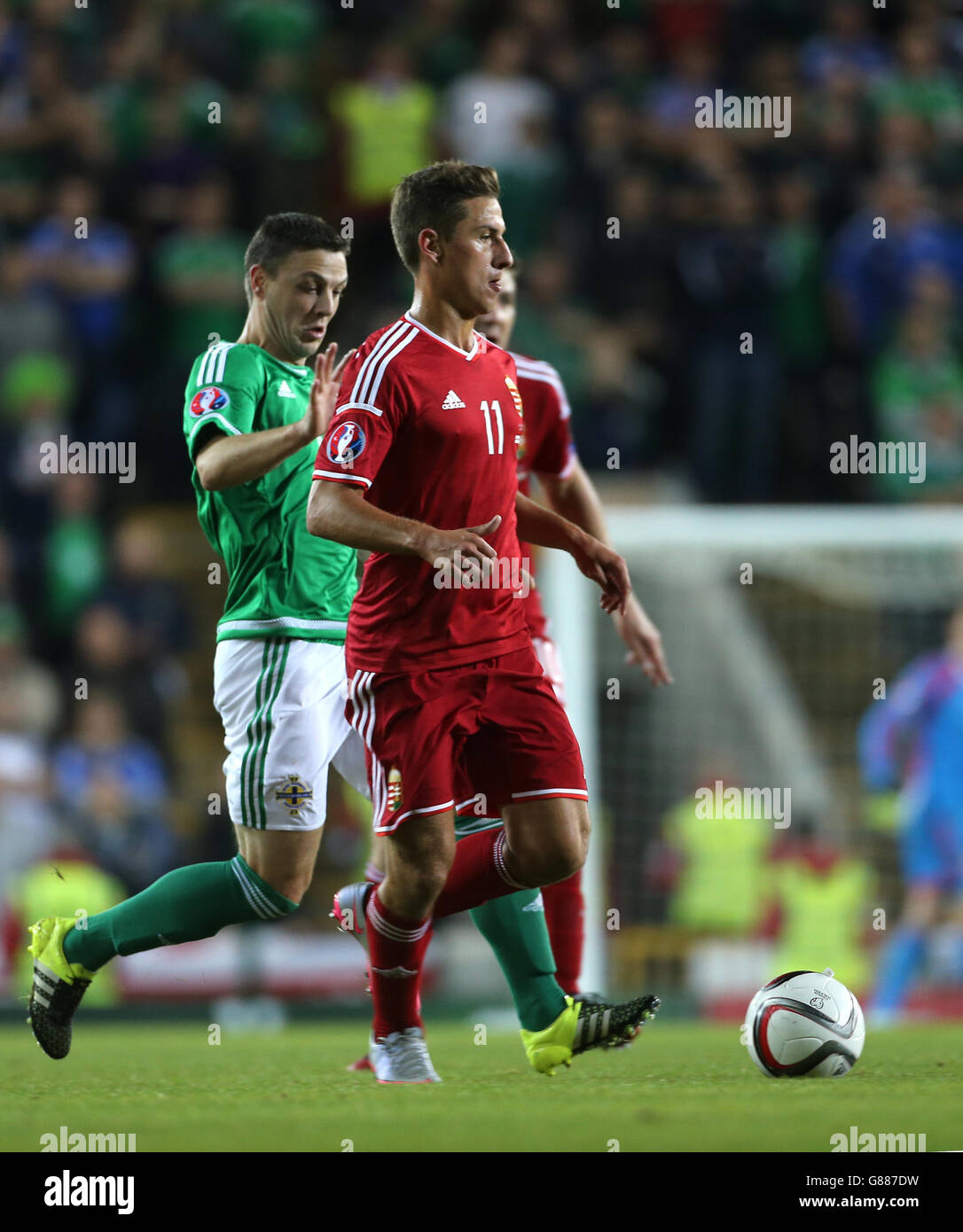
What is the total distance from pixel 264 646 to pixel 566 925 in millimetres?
1423

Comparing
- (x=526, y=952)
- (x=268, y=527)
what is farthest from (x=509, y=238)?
(x=526, y=952)

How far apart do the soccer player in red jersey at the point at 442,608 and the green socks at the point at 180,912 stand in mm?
349

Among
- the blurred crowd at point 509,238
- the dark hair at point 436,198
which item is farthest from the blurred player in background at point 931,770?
the dark hair at point 436,198

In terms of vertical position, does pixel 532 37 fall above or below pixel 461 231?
above

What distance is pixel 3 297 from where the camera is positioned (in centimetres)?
1220

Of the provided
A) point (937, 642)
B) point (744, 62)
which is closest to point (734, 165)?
point (744, 62)

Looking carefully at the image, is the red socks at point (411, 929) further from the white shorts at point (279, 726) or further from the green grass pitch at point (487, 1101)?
the white shorts at point (279, 726)

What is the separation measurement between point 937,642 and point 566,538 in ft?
22.5

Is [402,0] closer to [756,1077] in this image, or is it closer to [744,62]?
[744,62]

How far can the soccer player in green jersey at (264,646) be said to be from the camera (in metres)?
5.29

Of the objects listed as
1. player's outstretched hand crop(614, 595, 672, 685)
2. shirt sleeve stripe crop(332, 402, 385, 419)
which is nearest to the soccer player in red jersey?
shirt sleeve stripe crop(332, 402, 385, 419)

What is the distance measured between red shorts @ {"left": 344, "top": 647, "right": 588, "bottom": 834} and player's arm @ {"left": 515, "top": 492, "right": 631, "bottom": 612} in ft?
0.96

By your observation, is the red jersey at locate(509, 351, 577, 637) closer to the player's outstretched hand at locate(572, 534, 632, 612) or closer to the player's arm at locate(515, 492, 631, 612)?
the player's arm at locate(515, 492, 631, 612)

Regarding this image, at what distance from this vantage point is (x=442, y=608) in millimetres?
4988
